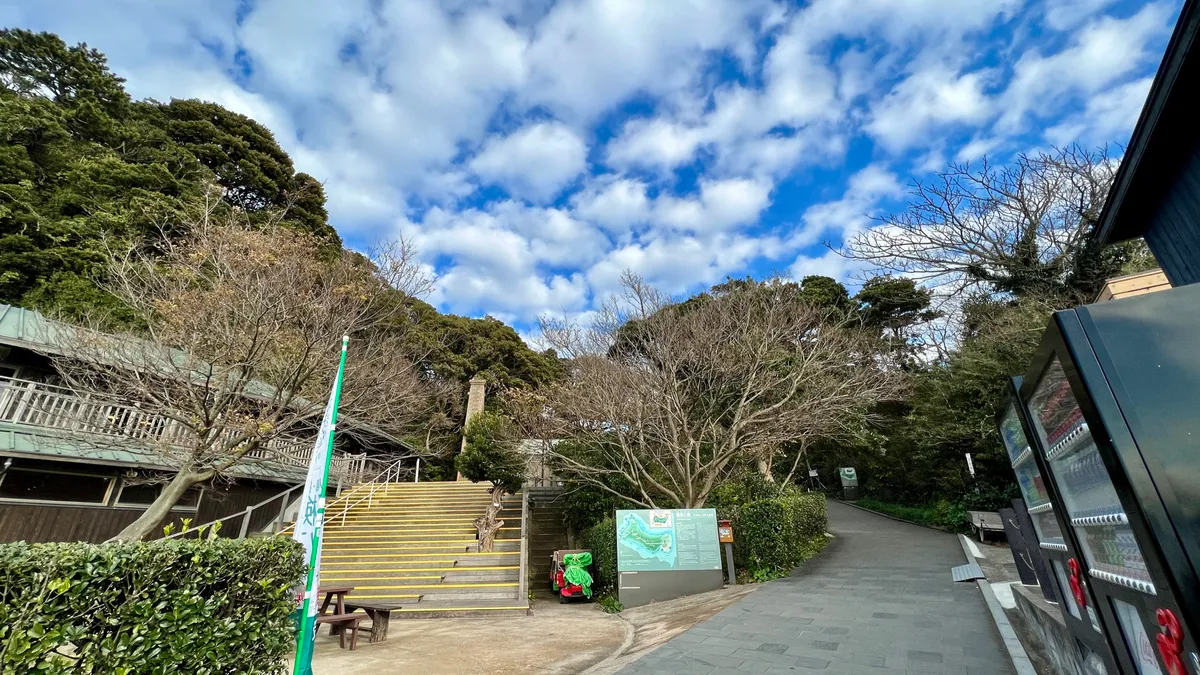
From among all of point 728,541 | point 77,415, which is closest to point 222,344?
point 77,415

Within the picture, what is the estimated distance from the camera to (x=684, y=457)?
11.1 metres

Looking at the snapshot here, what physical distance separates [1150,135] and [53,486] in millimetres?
16703

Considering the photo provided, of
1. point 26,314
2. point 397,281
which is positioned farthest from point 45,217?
point 397,281

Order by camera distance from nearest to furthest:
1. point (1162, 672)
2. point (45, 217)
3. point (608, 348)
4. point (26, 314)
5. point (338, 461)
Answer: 1. point (1162, 672)
2. point (26, 314)
3. point (608, 348)
4. point (45, 217)
5. point (338, 461)

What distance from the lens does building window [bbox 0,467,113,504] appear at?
894 centimetres

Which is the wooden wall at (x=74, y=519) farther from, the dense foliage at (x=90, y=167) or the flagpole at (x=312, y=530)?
the flagpole at (x=312, y=530)

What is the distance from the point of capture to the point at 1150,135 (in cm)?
383

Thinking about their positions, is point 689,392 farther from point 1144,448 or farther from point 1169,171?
point 1144,448

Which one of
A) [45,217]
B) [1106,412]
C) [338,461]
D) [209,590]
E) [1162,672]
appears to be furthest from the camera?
[338,461]

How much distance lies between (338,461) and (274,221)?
8.93 metres

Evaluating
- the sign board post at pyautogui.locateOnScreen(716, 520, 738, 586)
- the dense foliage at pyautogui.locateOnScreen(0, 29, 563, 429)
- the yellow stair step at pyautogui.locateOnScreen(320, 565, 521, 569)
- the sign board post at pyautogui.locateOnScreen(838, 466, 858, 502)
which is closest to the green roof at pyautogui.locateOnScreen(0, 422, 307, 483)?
the dense foliage at pyautogui.locateOnScreen(0, 29, 563, 429)

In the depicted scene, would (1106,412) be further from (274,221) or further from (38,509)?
(38,509)

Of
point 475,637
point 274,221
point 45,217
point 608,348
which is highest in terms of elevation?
point 45,217

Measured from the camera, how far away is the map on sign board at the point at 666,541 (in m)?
8.81
